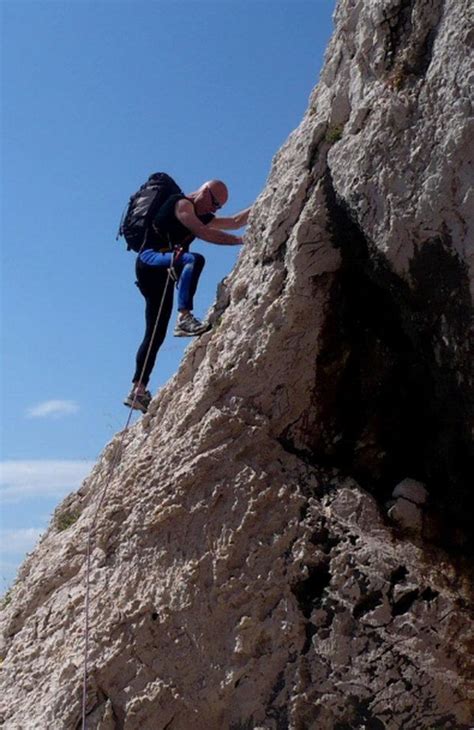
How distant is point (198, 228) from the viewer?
8289 mm

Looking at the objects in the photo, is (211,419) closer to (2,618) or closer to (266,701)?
(266,701)

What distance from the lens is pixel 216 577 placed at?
653cm

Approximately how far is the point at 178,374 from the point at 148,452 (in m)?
0.75

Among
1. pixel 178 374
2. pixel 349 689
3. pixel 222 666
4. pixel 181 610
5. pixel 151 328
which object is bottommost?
pixel 349 689

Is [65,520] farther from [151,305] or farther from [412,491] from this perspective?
[412,491]

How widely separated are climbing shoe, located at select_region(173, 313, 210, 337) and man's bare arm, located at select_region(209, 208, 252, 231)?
1056 mm

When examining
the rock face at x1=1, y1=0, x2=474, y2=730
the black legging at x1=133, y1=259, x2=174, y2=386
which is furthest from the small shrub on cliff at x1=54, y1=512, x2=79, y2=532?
the black legging at x1=133, y1=259, x2=174, y2=386

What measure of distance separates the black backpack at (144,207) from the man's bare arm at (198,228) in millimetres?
245

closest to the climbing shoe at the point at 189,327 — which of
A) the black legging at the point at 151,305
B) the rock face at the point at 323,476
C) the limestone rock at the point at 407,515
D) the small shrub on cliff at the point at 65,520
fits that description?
the rock face at the point at 323,476

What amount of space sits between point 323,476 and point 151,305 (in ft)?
7.77

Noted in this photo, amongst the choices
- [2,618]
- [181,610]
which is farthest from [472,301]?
[2,618]

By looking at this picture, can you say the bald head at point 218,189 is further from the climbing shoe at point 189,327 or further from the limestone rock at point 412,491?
the limestone rock at point 412,491

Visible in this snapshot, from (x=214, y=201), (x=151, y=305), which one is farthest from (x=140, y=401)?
(x=214, y=201)

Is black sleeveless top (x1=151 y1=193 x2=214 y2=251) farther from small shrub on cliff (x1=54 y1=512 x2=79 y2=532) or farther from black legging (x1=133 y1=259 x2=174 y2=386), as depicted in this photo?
small shrub on cliff (x1=54 y1=512 x2=79 y2=532)
